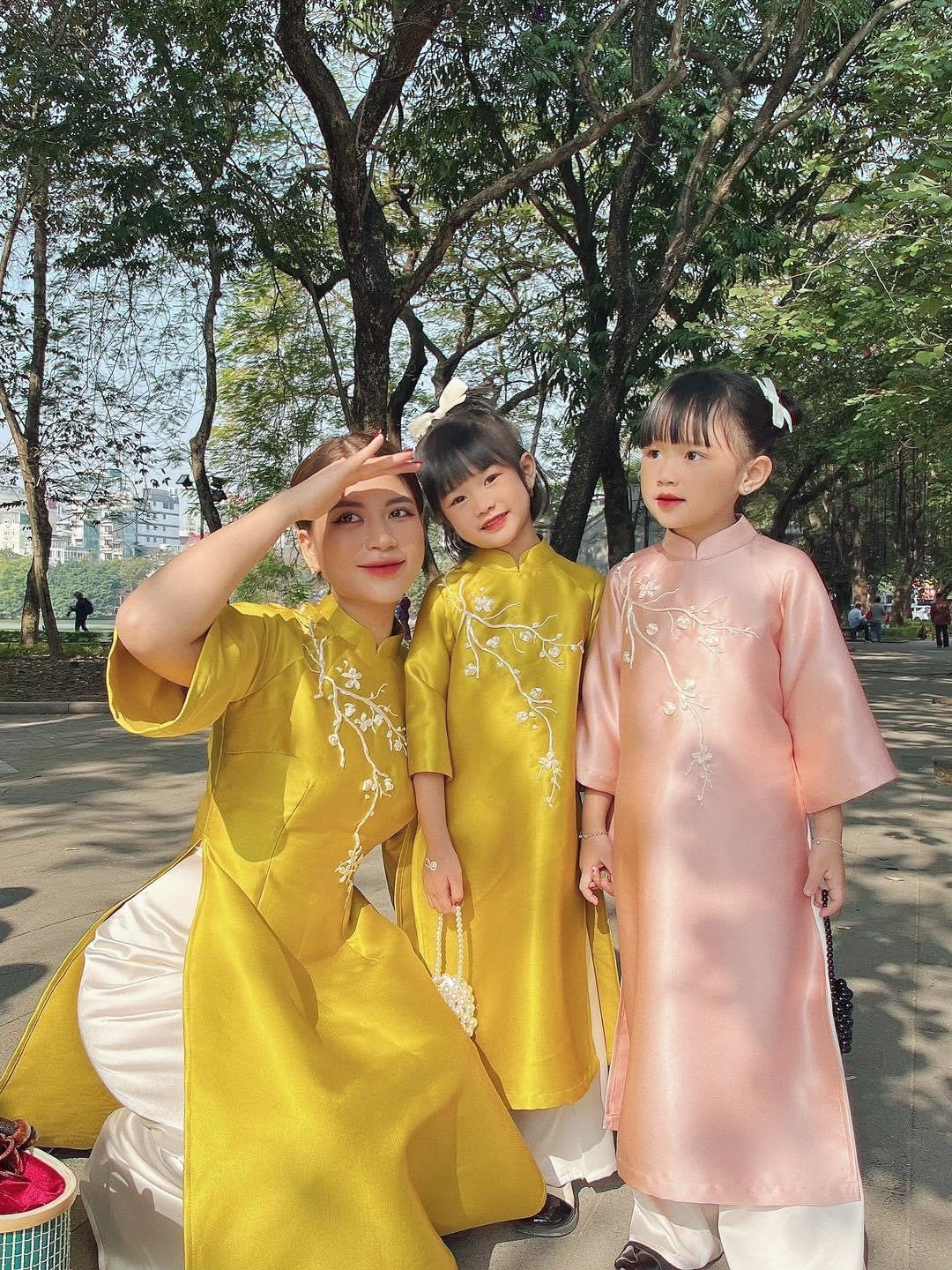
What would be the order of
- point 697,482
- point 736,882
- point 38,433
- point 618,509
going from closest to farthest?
point 736,882 < point 697,482 < point 618,509 < point 38,433

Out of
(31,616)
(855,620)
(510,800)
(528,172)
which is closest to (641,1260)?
(510,800)

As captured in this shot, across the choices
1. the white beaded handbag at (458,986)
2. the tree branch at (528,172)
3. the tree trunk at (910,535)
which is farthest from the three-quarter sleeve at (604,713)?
the tree trunk at (910,535)

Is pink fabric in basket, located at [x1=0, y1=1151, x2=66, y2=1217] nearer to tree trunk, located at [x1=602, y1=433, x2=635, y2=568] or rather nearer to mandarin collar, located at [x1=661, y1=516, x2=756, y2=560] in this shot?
mandarin collar, located at [x1=661, y1=516, x2=756, y2=560]

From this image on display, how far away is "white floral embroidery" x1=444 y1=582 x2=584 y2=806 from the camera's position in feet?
7.08

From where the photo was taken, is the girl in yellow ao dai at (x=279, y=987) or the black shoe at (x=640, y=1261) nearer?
the girl in yellow ao dai at (x=279, y=987)

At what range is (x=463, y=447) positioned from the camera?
218 centimetres

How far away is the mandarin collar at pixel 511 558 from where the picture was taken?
2.26 meters

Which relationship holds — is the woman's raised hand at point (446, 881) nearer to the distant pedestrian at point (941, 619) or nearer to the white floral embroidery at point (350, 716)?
the white floral embroidery at point (350, 716)

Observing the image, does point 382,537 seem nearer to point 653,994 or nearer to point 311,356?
point 653,994

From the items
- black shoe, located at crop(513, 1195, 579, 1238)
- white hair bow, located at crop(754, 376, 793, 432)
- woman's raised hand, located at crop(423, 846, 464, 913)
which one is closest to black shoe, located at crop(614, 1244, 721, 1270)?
black shoe, located at crop(513, 1195, 579, 1238)

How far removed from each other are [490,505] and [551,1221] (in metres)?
1.40

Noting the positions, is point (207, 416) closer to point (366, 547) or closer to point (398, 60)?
point (398, 60)

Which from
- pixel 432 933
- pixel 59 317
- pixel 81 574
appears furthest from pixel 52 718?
pixel 81 574

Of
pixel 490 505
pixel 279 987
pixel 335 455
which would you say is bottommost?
pixel 279 987
